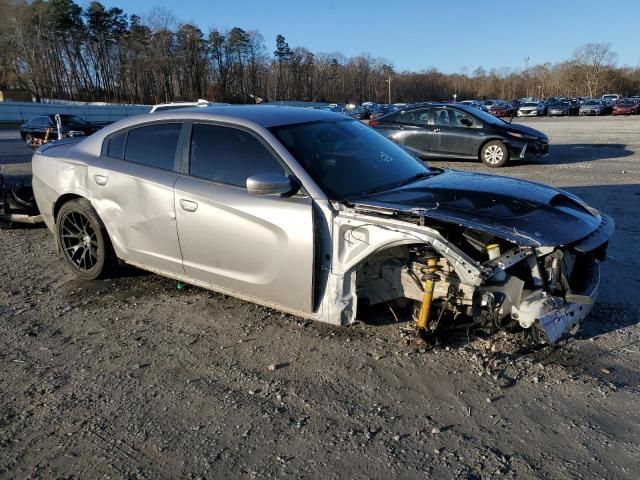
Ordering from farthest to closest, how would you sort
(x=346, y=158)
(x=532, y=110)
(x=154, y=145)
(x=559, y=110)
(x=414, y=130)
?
(x=532, y=110) → (x=559, y=110) → (x=414, y=130) → (x=154, y=145) → (x=346, y=158)

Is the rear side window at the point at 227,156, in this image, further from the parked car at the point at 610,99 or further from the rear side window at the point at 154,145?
the parked car at the point at 610,99

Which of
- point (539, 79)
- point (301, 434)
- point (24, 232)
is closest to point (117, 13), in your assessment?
point (24, 232)

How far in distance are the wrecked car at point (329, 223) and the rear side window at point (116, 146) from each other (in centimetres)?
1

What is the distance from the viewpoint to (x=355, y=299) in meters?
3.51

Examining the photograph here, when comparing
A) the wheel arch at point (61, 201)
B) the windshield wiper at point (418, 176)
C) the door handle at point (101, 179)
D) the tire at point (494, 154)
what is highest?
the windshield wiper at point (418, 176)

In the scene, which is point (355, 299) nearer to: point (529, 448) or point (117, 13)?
point (529, 448)

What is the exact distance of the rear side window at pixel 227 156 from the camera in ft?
12.7

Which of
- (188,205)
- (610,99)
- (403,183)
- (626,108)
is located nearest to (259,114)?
(188,205)

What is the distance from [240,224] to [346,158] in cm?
101

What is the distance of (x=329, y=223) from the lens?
11.4ft

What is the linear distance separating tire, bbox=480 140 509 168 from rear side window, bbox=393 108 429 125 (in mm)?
1624

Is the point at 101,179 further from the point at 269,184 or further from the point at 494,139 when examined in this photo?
the point at 494,139

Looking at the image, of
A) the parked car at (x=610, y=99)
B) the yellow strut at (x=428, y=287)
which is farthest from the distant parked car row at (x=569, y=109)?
the yellow strut at (x=428, y=287)

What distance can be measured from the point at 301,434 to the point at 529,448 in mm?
1157
